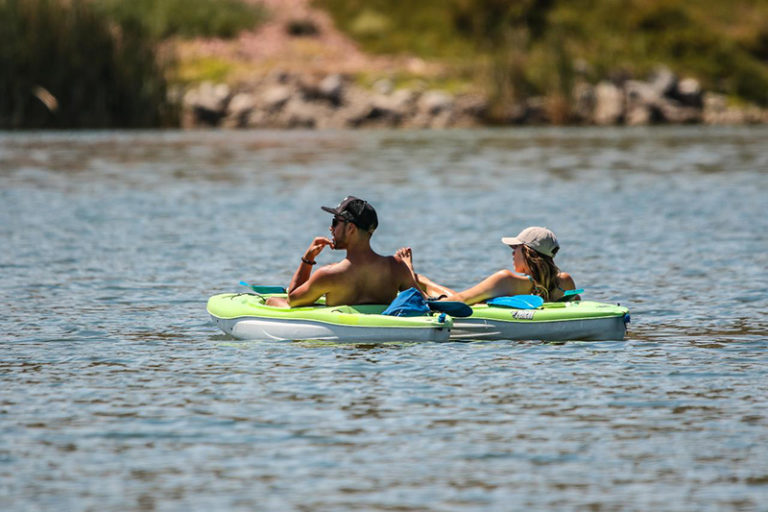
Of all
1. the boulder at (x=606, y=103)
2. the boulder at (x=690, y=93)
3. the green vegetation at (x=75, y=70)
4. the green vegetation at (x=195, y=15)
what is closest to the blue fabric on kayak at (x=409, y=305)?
the green vegetation at (x=75, y=70)

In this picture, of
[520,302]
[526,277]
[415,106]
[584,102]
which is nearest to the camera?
[520,302]

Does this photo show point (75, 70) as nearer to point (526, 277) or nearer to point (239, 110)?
point (239, 110)

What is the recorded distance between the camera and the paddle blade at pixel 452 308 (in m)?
10.6

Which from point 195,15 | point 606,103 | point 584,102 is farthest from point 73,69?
point 606,103

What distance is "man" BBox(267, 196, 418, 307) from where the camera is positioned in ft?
35.2

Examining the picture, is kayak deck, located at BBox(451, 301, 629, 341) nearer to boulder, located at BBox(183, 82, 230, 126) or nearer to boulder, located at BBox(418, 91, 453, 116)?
boulder, located at BBox(418, 91, 453, 116)

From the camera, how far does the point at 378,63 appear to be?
174 feet

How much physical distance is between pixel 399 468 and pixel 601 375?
2.76 m

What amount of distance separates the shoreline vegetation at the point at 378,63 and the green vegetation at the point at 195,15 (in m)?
0.08

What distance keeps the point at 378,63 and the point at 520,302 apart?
→ 42.9 metres

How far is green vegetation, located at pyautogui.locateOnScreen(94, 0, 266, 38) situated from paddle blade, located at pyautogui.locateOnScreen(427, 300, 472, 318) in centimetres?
4403

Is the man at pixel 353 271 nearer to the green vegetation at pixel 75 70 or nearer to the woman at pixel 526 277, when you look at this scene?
the woman at pixel 526 277

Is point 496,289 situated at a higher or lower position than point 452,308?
higher

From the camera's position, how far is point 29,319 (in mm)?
12195
